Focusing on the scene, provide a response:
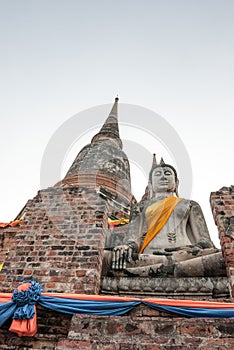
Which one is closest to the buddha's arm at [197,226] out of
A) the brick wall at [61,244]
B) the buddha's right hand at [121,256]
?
the buddha's right hand at [121,256]

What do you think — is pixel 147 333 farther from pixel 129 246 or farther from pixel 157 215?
pixel 157 215

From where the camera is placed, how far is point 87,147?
15.8 meters

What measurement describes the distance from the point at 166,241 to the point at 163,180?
6.00 ft

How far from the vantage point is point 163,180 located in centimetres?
666

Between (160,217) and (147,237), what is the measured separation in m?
0.50

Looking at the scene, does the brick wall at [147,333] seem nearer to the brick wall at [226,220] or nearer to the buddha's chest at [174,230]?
the brick wall at [226,220]

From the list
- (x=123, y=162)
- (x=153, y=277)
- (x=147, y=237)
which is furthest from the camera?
(x=123, y=162)

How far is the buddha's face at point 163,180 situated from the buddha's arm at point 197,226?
0.97 meters

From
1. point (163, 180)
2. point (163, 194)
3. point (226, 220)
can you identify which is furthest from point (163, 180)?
point (226, 220)

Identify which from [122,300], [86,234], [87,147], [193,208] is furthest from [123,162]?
[122,300]

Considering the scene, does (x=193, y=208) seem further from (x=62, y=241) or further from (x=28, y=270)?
(x=28, y=270)

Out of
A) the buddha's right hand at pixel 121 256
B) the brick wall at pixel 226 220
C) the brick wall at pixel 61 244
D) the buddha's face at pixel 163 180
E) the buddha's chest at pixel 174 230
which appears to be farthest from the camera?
the buddha's face at pixel 163 180

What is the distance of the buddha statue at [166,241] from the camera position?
400 centimetres

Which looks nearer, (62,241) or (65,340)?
(65,340)
